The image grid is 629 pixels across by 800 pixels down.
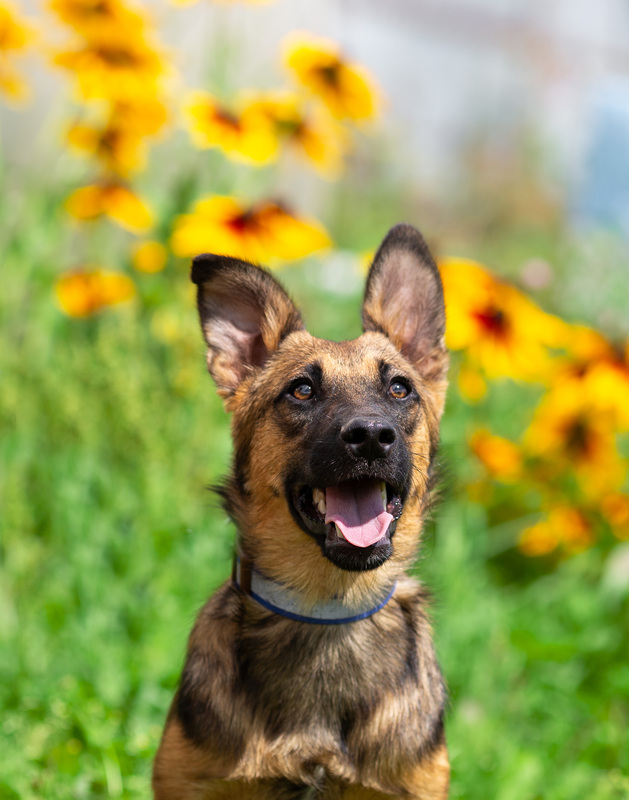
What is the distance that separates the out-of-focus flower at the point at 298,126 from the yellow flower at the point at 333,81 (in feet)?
0.56

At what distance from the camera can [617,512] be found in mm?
4508

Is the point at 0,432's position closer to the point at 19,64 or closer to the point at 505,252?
the point at 19,64

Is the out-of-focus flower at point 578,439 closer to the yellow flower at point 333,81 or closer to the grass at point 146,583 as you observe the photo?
the grass at point 146,583

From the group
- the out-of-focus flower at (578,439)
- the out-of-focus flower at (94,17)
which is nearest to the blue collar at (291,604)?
the out-of-focus flower at (578,439)

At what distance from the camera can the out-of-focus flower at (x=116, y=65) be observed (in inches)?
171

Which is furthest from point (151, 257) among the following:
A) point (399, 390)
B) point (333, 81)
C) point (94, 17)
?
point (399, 390)

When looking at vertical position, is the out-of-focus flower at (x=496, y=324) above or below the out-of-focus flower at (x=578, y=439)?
above

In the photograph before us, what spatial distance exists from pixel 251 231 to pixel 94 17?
137 centimetres

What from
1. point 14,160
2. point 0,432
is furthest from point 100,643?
point 14,160

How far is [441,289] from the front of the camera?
271cm

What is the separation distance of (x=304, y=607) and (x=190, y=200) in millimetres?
3055

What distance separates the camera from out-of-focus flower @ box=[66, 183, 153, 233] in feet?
14.7

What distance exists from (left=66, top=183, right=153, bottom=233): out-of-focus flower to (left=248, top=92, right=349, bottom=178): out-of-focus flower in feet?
2.55

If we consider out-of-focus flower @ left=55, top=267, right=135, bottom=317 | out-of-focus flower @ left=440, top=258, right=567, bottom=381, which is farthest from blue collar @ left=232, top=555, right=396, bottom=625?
out-of-focus flower @ left=55, top=267, right=135, bottom=317
